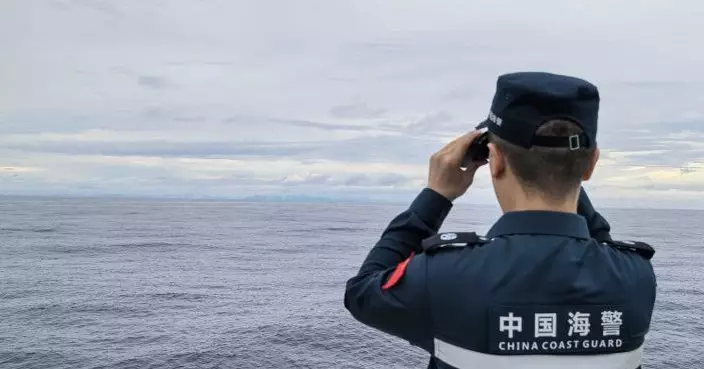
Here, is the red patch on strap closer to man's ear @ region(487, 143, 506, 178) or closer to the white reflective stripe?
the white reflective stripe

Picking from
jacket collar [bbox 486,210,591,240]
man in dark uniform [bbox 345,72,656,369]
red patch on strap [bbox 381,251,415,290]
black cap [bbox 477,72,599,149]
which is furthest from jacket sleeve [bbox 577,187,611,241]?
red patch on strap [bbox 381,251,415,290]

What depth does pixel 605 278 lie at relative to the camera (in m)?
2.20

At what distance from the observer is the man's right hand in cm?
237

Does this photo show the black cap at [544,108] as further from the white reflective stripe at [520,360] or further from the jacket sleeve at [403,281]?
the white reflective stripe at [520,360]

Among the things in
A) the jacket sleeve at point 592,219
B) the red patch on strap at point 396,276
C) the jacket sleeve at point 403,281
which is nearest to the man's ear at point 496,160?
the jacket sleeve at point 403,281

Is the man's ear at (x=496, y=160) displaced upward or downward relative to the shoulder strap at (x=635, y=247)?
upward

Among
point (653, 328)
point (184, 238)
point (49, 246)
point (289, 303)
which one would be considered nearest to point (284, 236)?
point (184, 238)

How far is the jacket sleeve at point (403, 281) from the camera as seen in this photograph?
216 centimetres

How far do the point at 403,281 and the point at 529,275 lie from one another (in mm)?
451

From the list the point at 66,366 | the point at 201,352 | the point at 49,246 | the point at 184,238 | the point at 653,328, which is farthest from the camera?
the point at 184,238

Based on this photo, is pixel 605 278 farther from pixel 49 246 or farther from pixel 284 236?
pixel 284 236

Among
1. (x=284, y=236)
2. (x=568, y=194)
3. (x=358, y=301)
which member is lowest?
(x=284, y=236)

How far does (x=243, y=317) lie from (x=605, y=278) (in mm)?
21974

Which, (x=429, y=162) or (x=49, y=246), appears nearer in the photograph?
(x=429, y=162)
